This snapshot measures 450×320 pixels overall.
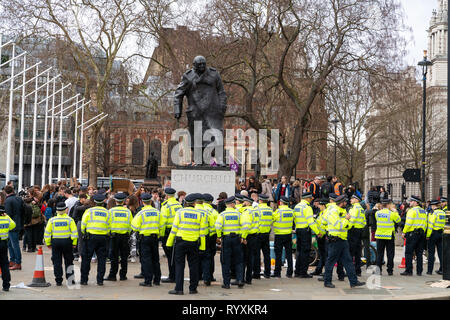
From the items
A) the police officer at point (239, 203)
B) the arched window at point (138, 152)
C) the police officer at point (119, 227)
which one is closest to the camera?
the police officer at point (119, 227)

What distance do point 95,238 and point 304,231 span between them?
4.70 m

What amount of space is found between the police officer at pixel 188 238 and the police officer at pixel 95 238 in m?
1.73

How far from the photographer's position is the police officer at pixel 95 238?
41.5 ft

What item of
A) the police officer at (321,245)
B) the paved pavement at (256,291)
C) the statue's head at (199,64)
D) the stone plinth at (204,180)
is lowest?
the paved pavement at (256,291)

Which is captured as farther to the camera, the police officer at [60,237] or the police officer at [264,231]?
the police officer at [264,231]

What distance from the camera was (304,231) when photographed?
14289 mm

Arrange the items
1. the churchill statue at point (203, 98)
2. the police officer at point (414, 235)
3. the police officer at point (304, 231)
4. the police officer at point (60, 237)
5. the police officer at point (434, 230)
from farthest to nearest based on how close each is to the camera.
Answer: the churchill statue at point (203, 98), the police officer at point (434, 230), the police officer at point (414, 235), the police officer at point (304, 231), the police officer at point (60, 237)

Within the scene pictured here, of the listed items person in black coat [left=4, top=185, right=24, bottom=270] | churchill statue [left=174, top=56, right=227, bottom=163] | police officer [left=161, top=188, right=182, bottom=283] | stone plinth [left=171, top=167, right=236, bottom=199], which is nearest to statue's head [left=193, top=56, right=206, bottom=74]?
churchill statue [left=174, top=56, right=227, bottom=163]

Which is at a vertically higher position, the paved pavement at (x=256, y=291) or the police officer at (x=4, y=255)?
the police officer at (x=4, y=255)

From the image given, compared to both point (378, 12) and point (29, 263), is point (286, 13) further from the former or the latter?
point (29, 263)

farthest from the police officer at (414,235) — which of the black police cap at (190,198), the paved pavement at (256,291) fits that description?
the black police cap at (190,198)

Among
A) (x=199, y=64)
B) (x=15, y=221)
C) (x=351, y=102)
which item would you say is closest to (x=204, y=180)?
(x=199, y=64)

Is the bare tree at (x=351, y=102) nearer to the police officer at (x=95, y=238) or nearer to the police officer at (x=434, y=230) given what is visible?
the police officer at (x=434, y=230)
